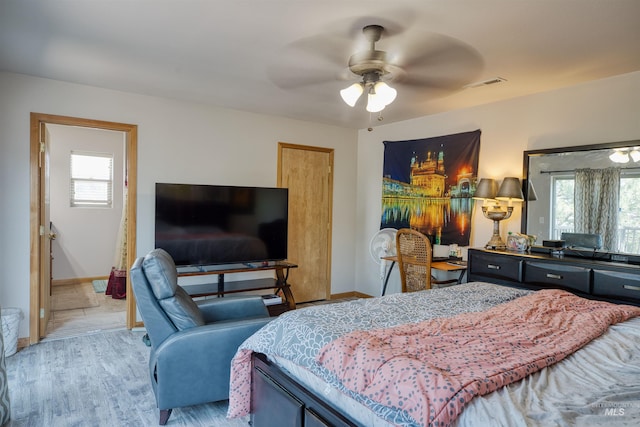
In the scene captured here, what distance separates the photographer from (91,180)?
20.3ft

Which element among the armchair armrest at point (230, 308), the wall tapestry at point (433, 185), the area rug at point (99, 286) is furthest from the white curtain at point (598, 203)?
the area rug at point (99, 286)

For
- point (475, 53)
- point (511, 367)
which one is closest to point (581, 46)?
point (475, 53)

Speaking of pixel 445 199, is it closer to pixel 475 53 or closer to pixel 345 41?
pixel 475 53

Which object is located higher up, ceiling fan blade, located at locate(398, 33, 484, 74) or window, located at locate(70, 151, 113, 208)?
ceiling fan blade, located at locate(398, 33, 484, 74)

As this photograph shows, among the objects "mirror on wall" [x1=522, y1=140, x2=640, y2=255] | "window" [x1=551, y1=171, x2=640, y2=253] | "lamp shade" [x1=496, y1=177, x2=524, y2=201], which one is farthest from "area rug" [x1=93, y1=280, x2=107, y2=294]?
"window" [x1=551, y1=171, x2=640, y2=253]

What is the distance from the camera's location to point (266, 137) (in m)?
4.76

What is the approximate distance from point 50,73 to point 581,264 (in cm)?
459

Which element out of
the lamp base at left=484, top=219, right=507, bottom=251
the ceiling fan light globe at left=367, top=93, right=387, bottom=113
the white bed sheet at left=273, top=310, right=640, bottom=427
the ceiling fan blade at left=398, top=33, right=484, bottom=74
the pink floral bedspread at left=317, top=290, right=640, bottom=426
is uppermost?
the ceiling fan blade at left=398, top=33, right=484, bottom=74

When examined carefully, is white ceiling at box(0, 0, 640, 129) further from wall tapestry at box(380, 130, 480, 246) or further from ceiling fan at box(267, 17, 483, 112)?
wall tapestry at box(380, 130, 480, 246)

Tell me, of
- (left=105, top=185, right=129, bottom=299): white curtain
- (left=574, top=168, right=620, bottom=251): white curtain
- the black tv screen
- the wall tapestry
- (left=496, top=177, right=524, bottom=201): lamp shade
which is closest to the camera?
(left=574, top=168, right=620, bottom=251): white curtain

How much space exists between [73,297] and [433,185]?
4.95m

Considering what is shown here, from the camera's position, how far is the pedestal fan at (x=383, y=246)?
488 centimetres

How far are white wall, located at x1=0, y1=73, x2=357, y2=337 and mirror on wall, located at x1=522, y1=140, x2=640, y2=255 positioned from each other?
2.48 meters

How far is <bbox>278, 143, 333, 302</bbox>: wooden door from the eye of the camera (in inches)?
197
